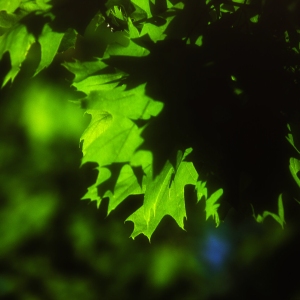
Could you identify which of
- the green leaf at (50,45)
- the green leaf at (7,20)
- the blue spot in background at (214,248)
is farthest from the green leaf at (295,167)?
the blue spot in background at (214,248)

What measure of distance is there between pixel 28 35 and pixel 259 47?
0.50 meters

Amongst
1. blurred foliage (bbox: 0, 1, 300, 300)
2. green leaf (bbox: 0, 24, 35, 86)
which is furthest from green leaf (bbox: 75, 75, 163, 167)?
blurred foliage (bbox: 0, 1, 300, 300)

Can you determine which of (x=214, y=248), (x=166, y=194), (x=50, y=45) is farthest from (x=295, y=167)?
(x=214, y=248)

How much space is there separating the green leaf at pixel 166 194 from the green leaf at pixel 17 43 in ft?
1.29

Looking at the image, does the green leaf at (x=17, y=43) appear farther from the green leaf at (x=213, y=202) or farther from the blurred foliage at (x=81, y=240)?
the blurred foliage at (x=81, y=240)

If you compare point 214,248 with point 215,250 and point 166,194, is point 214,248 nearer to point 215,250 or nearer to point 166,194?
point 215,250

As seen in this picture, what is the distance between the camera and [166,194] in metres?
1.21

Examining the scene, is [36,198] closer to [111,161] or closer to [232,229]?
[232,229]

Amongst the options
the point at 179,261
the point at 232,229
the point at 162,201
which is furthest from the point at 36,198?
the point at 162,201

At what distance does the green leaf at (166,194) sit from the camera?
1.10 meters

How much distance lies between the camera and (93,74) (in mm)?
1030

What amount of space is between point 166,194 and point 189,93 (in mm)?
319

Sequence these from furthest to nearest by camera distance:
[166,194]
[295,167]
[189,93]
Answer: [166,194] < [295,167] < [189,93]

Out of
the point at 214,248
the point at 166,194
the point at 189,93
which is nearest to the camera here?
the point at 189,93
